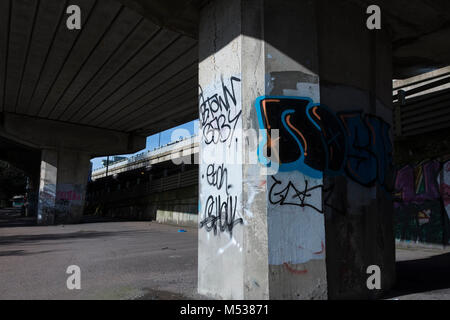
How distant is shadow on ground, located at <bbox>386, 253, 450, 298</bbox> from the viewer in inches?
207

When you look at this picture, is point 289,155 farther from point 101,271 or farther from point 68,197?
point 68,197

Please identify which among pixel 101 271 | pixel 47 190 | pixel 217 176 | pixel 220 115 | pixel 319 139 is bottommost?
pixel 101 271

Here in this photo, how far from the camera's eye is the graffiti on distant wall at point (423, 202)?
9.77 m

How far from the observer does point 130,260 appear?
26.2 feet

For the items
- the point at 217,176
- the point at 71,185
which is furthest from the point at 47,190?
the point at 217,176

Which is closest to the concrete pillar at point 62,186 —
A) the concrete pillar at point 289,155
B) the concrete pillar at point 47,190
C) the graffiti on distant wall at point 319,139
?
the concrete pillar at point 47,190

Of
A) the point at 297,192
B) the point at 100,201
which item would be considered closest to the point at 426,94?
the point at 297,192

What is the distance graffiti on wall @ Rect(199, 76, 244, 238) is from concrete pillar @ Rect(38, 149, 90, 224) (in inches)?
741

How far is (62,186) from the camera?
2156cm

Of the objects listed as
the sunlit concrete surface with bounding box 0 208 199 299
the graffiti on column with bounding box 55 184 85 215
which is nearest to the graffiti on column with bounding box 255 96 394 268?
the sunlit concrete surface with bounding box 0 208 199 299

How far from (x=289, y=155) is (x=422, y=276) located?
3.93m

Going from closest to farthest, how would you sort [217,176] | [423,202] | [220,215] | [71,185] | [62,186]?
[220,215] < [217,176] < [423,202] < [62,186] < [71,185]

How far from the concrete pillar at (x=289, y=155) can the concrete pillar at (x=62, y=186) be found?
18940 millimetres

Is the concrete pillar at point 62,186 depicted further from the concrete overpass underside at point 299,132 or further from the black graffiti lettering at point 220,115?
the black graffiti lettering at point 220,115
